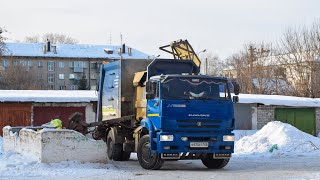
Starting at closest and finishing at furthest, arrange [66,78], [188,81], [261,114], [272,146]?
[188,81]
[272,146]
[261,114]
[66,78]

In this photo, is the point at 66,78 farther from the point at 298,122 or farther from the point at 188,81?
the point at 188,81

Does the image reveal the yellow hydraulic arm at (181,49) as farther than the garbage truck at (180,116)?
Yes

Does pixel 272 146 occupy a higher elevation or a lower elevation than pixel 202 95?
lower

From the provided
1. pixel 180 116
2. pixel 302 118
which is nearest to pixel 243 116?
pixel 302 118

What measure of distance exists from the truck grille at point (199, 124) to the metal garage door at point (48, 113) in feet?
65.5

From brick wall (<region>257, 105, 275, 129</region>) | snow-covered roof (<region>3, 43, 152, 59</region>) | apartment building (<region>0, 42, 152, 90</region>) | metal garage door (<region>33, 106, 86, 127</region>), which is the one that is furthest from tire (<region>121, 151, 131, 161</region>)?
apartment building (<region>0, 42, 152, 90</region>)

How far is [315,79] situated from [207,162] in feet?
110

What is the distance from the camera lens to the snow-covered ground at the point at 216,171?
1416cm

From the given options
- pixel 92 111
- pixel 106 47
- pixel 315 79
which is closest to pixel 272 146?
pixel 92 111

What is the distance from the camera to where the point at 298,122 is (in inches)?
1496

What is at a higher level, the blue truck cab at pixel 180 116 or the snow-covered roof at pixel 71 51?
the snow-covered roof at pixel 71 51

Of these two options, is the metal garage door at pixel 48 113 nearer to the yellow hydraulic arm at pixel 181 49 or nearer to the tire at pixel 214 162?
the yellow hydraulic arm at pixel 181 49

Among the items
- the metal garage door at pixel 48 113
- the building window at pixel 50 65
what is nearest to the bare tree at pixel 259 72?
the metal garage door at pixel 48 113

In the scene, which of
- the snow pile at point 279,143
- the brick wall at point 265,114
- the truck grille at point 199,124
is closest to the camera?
the truck grille at point 199,124
